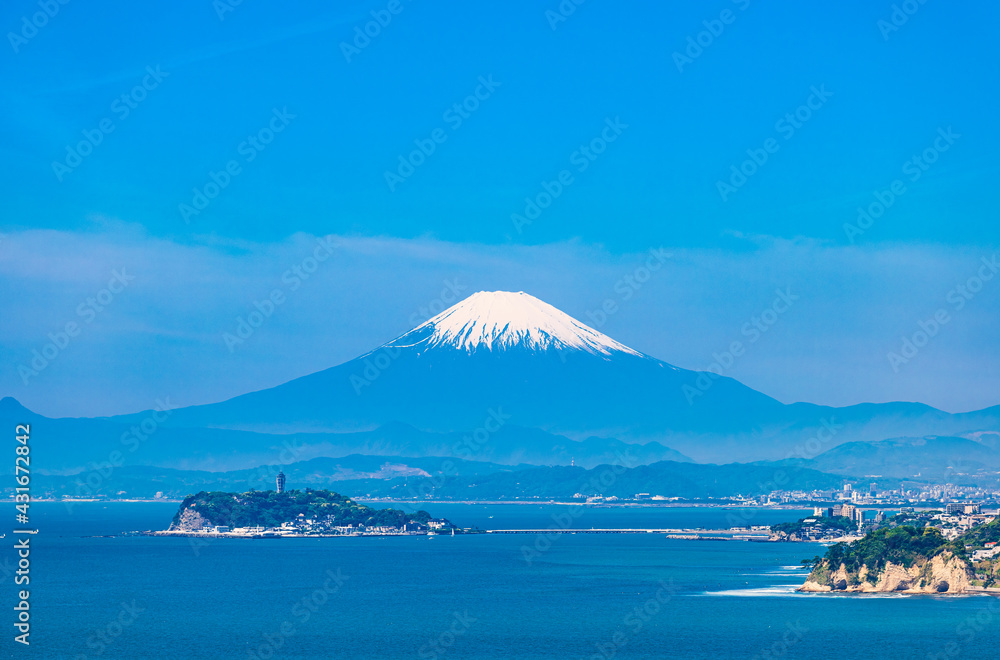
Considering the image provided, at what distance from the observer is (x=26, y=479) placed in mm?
59781

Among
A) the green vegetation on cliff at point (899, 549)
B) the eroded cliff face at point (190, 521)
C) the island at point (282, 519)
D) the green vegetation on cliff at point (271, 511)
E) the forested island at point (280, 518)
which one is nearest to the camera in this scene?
the green vegetation on cliff at point (899, 549)

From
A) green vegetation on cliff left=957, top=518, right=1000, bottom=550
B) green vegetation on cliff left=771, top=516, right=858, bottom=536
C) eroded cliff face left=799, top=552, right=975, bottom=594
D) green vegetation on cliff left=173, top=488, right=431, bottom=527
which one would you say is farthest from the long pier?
eroded cliff face left=799, top=552, right=975, bottom=594

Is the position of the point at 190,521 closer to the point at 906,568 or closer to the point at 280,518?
the point at 280,518

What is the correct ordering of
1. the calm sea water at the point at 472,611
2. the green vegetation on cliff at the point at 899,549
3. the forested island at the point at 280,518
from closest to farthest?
the calm sea water at the point at 472,611, the green vegetation on cliff at the point at 899,549, the forested island at the point at 280,518

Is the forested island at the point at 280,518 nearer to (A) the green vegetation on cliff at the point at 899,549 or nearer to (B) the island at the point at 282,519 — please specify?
(B) the island at the point at 282,519

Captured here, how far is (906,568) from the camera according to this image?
91562mm

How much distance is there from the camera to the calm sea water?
71188 millimetres

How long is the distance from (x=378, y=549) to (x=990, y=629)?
85812 millimetres

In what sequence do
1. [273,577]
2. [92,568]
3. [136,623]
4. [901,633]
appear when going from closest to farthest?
[901,633] < [136,623] < [273,577] < [92,568]

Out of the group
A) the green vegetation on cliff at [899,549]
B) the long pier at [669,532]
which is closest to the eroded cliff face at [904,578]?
the green vegetation on cliff at [899,549]

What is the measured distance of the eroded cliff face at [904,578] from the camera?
90.8m

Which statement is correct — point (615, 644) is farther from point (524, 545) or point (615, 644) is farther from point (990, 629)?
point (524, 545)

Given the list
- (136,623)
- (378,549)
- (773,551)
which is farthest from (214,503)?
(136,623)

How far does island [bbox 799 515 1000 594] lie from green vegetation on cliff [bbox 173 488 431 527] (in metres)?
104
